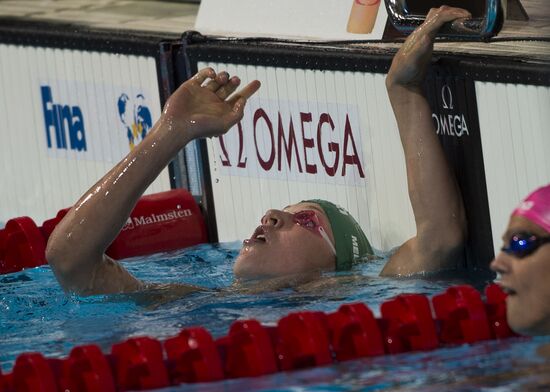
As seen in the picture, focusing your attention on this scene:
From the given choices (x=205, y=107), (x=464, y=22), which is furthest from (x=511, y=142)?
(x=205, y=107)

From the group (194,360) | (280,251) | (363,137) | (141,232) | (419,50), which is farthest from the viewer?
(141,232)

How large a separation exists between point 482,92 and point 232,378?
1184mm

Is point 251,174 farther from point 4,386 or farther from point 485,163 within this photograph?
point 4,386

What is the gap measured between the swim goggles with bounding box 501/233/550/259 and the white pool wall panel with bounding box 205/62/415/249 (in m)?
1.32

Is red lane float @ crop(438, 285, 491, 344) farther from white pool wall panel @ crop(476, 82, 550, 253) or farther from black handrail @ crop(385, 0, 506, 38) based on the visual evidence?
black handrail @ crop(385, 0, 506, 38)

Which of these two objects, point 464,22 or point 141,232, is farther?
point 141,232

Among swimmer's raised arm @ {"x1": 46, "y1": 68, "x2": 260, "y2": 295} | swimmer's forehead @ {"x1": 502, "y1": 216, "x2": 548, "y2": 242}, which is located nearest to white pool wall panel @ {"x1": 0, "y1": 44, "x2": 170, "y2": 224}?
swimmer's raised arm @ {"x1": 46, "y1": 68, "x2": 260, "y2": 295}

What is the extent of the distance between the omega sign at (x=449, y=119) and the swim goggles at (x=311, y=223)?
418 mm

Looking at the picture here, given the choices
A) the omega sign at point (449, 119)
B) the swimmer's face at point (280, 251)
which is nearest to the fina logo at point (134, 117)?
the swimmer's face at point (280, 251)

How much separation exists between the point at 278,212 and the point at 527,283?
4.06 ft

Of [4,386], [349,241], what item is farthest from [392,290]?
[4,386]

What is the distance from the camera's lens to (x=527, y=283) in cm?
253

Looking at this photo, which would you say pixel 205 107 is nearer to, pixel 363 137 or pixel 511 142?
pixel 363 137

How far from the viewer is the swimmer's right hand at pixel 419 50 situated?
342 centimetres
